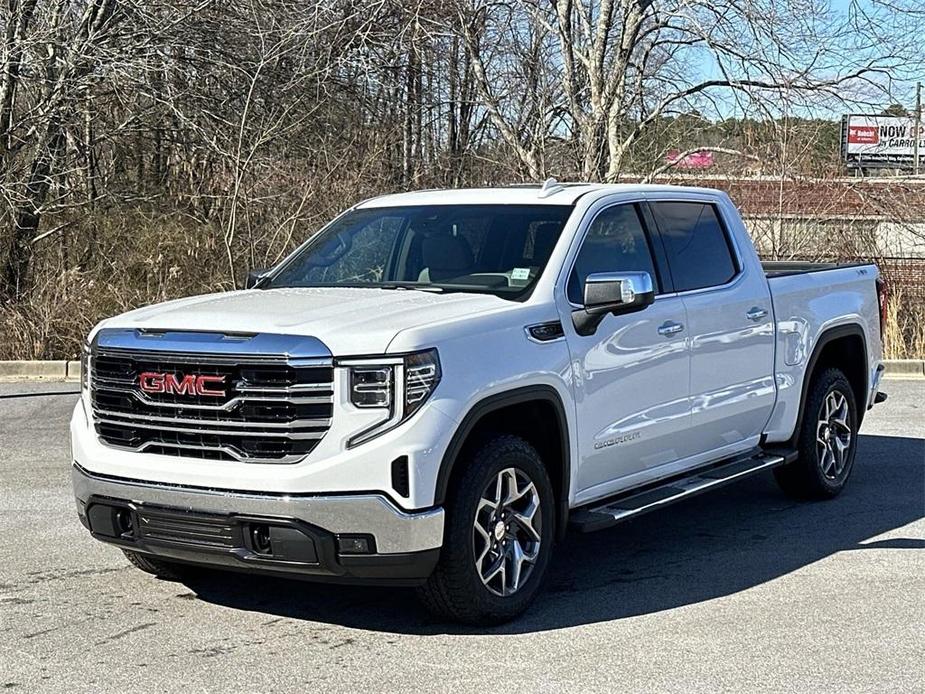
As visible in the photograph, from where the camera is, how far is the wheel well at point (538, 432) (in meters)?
5.47

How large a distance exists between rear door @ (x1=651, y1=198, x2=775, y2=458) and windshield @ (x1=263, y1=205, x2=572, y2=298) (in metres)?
0.93

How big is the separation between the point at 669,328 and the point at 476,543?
174 cm

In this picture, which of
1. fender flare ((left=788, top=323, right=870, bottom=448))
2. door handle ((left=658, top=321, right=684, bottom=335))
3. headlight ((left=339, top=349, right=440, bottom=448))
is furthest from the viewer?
fender flare ((left=788, top=323, right=870, bottom=448))

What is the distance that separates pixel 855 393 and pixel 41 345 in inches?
371

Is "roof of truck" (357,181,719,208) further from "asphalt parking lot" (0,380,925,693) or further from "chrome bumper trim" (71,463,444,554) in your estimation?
"chrome bumper trim" (71,463,444,554)

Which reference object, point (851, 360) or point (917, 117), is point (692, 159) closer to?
point (917, 117)

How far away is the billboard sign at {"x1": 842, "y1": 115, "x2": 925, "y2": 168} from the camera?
59.5 feet

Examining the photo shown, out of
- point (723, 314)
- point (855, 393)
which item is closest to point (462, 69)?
point (855, 393)

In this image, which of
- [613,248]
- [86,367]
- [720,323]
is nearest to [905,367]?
[720,323]

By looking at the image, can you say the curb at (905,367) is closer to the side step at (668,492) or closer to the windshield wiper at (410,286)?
the side step at (668,492)

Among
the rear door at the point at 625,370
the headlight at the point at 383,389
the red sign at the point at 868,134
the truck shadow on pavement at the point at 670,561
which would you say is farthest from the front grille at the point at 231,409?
the red sign at the point at 868,134

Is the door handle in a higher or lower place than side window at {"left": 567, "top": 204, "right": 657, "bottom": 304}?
lower

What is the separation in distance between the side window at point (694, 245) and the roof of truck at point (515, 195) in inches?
6.1

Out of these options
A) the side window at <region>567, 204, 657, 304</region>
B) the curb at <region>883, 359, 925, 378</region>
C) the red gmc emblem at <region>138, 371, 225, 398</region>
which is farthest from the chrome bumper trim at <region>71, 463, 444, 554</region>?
the curb at <region>883, 359, 925, 378</region>
